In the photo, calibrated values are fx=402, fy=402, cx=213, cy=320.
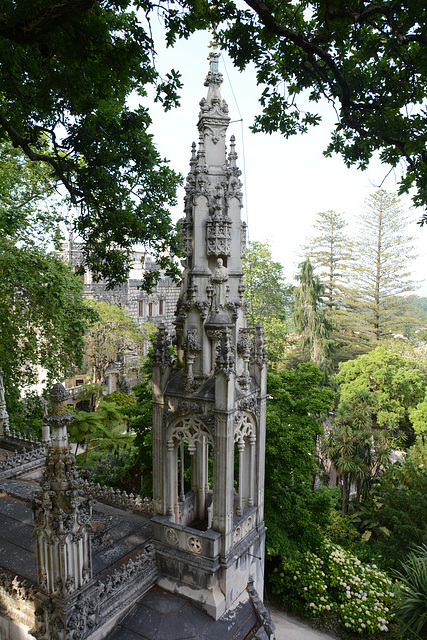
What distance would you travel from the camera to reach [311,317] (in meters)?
30.7

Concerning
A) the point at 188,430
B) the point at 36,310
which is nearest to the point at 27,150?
the point at 188,430

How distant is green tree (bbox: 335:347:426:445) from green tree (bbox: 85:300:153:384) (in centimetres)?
1414

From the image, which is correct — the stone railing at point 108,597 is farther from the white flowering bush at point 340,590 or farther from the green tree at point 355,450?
the green tree at point 355,450

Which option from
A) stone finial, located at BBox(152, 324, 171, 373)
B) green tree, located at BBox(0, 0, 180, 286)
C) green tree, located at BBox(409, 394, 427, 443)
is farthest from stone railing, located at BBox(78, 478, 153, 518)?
green tree, located at BBox(409, 394, 427, 443)

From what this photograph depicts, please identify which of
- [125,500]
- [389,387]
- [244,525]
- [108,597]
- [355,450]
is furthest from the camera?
[389,387]

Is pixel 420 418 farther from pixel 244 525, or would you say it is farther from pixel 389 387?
pixel 244 525

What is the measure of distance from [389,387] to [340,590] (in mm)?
13288

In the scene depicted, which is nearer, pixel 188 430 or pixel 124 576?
pixel 124 576

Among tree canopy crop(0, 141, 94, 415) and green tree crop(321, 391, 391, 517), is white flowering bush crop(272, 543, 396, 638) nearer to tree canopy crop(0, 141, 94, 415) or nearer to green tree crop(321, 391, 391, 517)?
green tree crop(321, 391, 391, 517)

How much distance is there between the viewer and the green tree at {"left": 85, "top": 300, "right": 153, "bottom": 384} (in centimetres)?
2686

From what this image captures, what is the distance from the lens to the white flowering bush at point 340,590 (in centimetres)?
1150

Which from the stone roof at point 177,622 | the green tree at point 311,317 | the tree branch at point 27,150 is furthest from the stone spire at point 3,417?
the green tree at point 311,317

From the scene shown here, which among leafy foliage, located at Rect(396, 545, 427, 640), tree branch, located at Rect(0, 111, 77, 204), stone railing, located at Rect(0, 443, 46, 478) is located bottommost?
leafy foliage, located at Rect(396, 545, 427, 640)

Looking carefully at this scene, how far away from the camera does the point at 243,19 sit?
5.32 meters
